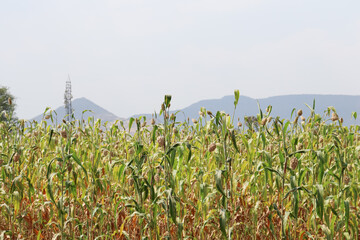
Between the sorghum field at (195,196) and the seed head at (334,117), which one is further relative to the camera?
the seed head at (334,117)

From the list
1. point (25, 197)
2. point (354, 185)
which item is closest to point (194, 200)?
point (354, 185)

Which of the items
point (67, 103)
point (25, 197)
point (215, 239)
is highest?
point (67, 103)

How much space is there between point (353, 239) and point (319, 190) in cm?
92

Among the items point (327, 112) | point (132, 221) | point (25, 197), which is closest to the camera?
point (132, 221)

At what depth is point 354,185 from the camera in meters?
2.73

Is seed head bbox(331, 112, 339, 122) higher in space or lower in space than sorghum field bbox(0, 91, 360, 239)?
higher

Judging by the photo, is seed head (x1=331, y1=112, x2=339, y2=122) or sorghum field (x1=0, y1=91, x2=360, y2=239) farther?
seed head (x1=331, y1=112, x2=339, y2=122)

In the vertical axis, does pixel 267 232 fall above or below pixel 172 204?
below

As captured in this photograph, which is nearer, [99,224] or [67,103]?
[99,224]

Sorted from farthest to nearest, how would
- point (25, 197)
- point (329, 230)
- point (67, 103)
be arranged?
1. point (67, 103)
2. point (25, 197)
3. point (329, 230)

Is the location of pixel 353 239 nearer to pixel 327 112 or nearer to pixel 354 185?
pixel 354 185

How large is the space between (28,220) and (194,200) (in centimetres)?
151

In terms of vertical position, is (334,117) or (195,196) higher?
(334,117)

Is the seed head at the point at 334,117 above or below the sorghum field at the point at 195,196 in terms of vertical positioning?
above
